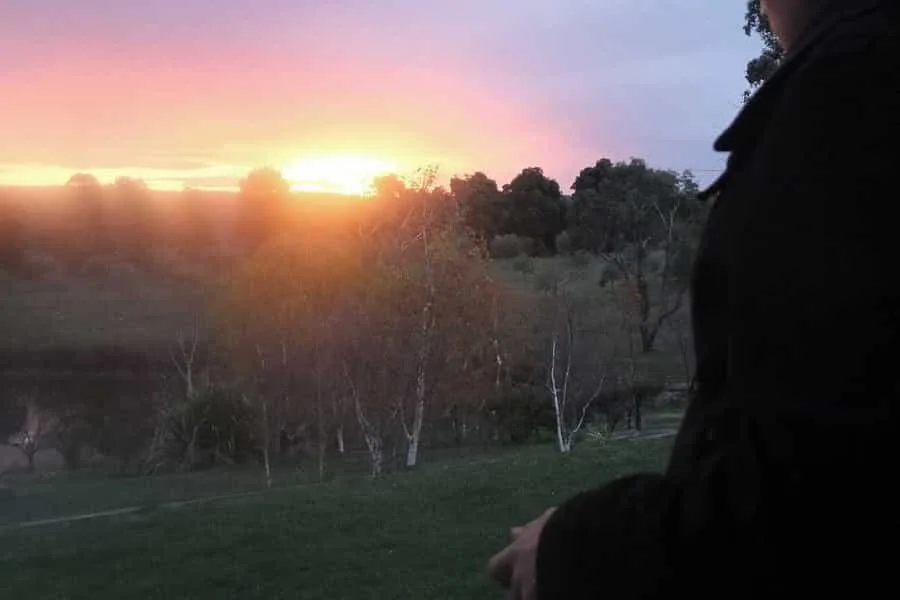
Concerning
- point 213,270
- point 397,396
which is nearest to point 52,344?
point 213,270

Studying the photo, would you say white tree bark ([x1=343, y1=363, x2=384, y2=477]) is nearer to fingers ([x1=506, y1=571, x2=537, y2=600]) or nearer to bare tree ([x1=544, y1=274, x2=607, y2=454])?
bare tree ([x1=544, y1=274, x2=607, y2=454])

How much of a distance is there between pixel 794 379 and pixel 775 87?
0.96ft

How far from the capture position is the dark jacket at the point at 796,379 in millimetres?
829

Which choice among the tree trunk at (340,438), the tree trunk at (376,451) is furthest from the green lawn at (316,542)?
the tree trunk at (340,438)

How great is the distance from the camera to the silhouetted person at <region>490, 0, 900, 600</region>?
2.72ft

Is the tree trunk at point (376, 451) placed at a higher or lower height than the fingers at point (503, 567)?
lower

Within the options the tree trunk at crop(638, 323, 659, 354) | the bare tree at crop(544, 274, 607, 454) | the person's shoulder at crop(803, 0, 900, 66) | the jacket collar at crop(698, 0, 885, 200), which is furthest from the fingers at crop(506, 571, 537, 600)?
the tree trunk at crop(638, 323, 659, 354)

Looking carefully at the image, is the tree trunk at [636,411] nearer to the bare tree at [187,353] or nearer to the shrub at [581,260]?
the shrub at [581,260]

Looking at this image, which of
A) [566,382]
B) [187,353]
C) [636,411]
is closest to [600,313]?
[636,411]

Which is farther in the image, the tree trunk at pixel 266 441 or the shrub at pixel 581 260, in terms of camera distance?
the shrub at pixel 581 260

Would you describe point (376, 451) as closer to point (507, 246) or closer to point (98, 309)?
point (98, 309)

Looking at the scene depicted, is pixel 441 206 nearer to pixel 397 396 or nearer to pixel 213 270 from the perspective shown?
pixel 397 396

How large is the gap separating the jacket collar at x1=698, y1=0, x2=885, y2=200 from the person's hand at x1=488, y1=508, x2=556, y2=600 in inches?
14.3

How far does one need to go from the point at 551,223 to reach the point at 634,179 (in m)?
12.6
